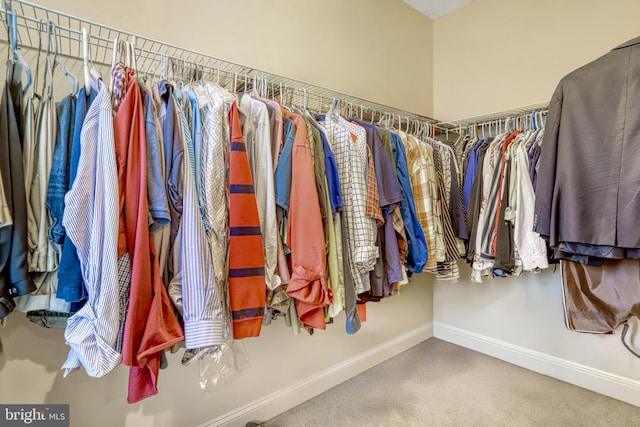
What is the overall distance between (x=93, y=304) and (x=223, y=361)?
57 centimetres

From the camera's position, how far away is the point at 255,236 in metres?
1.00

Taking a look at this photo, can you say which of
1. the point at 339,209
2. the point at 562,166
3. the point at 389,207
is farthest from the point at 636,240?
the point at 339,209

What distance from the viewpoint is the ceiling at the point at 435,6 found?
2.39 metres

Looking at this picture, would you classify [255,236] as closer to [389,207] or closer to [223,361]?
[223,361]

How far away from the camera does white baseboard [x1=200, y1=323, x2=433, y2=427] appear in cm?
158

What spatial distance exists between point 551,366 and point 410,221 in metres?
1.57

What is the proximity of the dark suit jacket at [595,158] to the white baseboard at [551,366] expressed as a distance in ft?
3.78

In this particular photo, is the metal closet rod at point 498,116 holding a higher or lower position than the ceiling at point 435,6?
lower

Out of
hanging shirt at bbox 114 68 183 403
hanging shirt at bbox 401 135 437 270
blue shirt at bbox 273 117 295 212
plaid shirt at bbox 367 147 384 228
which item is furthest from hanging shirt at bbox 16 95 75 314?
hanging shirt at bbox 401 135 437 270

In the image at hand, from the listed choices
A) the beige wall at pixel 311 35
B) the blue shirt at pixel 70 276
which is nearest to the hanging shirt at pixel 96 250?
the blue shirt at pixel 70 276

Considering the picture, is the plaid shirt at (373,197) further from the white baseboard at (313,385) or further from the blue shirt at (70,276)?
the white baseboard at (313,385)

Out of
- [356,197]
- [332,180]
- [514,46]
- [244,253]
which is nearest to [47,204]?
[244,253]

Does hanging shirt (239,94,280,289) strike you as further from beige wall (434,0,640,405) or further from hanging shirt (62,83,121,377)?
beige wall (434,0,640,405)

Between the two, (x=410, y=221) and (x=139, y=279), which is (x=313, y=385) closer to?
(x=410, y=221)
